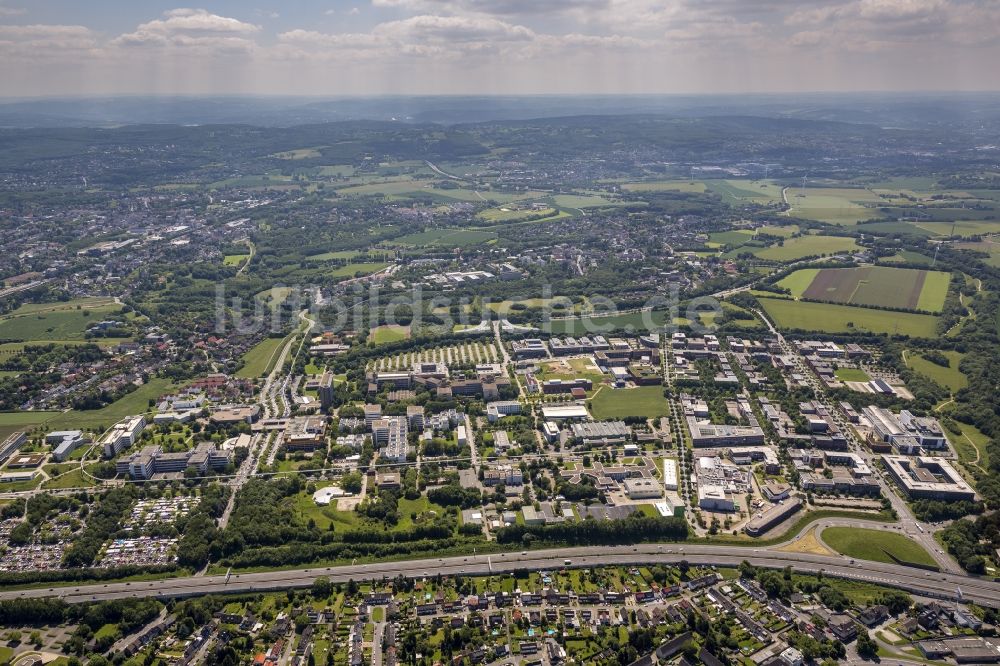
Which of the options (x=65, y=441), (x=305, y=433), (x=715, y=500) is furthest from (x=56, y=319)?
(x=715, y=500)

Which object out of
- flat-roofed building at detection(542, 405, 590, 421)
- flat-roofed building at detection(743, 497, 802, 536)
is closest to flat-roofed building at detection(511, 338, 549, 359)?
flat-roofed building at detection(542, 405, 590, 421)

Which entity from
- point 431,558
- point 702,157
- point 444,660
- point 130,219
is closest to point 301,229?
point 130,219

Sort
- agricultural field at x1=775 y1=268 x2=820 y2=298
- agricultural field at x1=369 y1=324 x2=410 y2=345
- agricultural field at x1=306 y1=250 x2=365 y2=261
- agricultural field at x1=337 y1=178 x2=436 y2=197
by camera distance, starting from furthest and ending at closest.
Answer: agricultural field at x1=337 y1=178 x2=436 y2=197, agricultural field at x1=306 y1=250 x2=365 y2=261, agricultural field at x1=775 y1=268 x2=820 y2=298, agricultural field at x1=369 y1=324 x2=410 y2=345

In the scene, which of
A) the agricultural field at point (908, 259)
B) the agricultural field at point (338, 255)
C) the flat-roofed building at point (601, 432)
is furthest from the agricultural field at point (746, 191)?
the flat-roofed building at point (601, 432)

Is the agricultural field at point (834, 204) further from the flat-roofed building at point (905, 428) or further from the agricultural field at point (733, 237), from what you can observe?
the flat-roofed building at point (905, 428)

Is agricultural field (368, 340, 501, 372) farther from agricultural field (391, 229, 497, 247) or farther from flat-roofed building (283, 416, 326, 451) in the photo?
agricultural field (391, 229, 497, 247)

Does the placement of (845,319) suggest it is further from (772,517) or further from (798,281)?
(772,517)

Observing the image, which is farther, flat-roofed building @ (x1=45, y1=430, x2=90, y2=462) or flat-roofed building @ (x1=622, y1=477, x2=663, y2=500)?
flat-roofed building @ (x1=45, y1=430, x2=90, y2=462)
